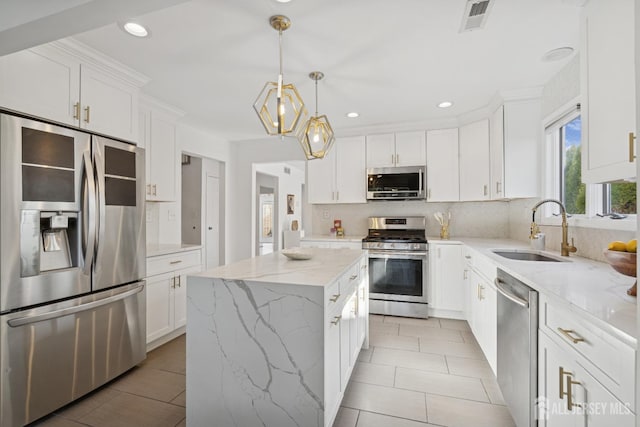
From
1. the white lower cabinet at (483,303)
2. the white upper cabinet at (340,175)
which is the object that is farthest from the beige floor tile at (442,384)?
the white upper cabinet at (340,175)

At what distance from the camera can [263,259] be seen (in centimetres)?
210

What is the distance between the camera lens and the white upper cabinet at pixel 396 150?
3883 millimetres

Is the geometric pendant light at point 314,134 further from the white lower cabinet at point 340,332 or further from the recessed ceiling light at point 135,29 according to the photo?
the recessed ceiling light at point 135,29

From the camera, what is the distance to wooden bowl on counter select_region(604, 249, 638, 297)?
114 centimetres

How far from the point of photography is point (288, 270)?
170 cm

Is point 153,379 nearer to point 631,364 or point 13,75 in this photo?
point 13,75

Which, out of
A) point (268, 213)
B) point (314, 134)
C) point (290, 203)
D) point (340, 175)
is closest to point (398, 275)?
point (340, 175)

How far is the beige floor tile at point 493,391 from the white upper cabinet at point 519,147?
185 cm

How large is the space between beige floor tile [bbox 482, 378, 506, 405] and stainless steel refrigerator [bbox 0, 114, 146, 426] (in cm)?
269

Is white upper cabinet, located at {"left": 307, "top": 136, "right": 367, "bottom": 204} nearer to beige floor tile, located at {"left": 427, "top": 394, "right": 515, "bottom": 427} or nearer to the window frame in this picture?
the window frame

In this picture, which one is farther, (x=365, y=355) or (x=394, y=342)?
(x=394, y=342)

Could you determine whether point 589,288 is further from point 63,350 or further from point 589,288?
point 63,350

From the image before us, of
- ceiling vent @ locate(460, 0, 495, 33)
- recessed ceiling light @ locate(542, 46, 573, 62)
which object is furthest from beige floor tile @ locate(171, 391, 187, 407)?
recessed ceiling light @ locate(542, 46, 573, 62)

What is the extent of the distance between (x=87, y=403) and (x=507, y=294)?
2.79 meters
